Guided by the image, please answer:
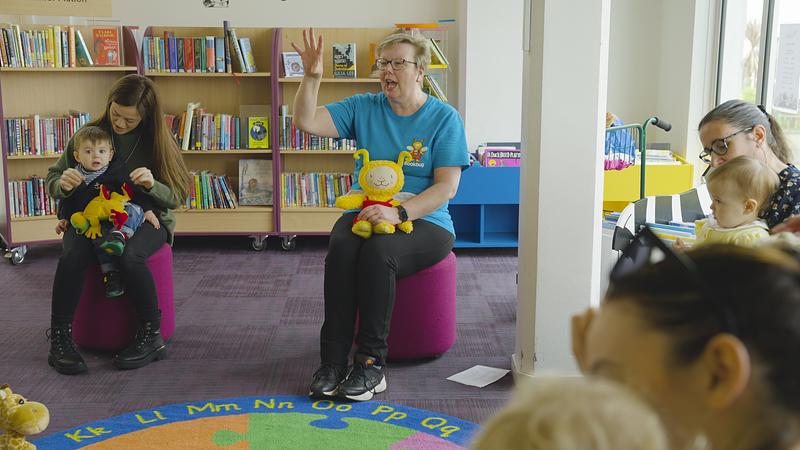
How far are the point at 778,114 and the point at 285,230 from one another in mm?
2976

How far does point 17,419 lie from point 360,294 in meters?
1.24

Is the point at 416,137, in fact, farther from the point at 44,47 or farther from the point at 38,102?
the point at 38,102

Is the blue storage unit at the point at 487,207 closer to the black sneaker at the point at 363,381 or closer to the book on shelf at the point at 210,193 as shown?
the book on shelf at the point at 210,193

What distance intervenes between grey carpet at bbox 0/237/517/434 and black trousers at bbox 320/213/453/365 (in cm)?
18

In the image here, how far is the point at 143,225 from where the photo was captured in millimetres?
3379

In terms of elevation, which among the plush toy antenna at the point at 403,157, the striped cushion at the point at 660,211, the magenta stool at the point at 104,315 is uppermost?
the plush toy antenna at the point at 403,157

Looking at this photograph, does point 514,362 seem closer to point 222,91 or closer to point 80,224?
point 80,224

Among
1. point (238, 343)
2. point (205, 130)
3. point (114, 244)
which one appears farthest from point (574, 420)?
point (205, 130)

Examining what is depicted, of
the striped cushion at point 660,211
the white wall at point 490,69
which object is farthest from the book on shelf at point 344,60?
the striped cushion at point 660,211

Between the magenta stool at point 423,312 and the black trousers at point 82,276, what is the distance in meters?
0.94

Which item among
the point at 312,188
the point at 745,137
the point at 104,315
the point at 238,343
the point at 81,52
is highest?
the point at 81,52

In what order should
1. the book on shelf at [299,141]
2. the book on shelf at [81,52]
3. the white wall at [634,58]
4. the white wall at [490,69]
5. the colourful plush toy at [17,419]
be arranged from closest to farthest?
the colourful plush toy at [17,419] → the book on shelf at [81,52] → the book on shelf at [299,141] → the white wall at [490,69] → the white wall at [634,58]

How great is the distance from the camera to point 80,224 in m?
3.21

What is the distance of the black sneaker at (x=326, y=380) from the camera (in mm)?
2904
